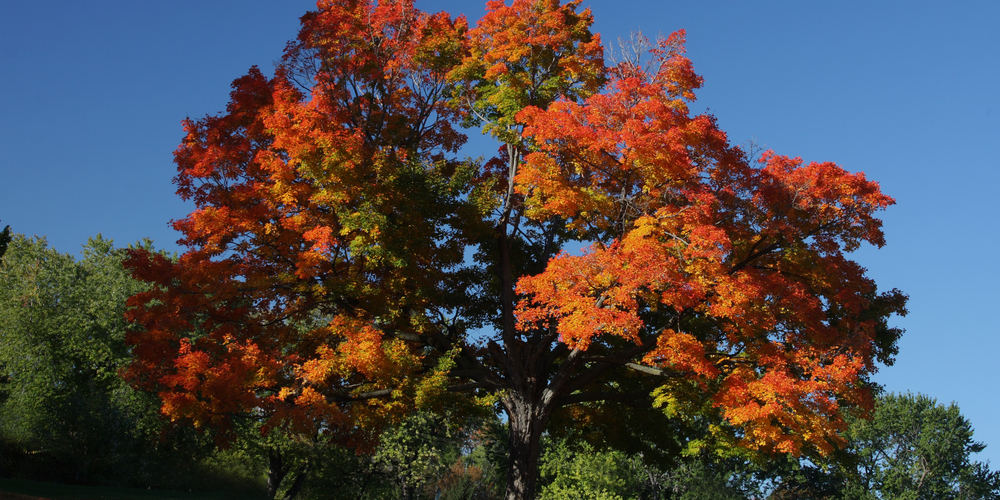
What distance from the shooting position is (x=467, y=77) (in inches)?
806

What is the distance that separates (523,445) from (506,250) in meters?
5.60

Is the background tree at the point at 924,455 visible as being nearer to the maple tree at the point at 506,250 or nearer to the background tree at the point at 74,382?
the maple tree at the point at 506,250

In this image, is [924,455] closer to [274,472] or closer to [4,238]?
[274,472]

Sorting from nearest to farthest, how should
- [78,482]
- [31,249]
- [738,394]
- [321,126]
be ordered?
[738,394] < [321,126] < [78,482] < [31,249]

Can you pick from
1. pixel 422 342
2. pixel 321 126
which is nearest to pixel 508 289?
pixel 422 342

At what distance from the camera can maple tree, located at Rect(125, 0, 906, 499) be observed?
51.8 ft

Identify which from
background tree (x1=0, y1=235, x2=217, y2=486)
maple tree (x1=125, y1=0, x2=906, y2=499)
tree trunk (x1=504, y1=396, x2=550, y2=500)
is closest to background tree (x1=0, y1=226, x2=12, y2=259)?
background tree (x1=0, y1=235, x2=217, y2=486)

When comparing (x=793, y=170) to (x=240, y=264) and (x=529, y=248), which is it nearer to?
(x=529, y=248)

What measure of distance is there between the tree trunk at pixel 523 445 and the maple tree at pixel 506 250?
0.06m

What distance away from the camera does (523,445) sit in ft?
58.8

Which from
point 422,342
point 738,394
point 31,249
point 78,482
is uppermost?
point 31,249

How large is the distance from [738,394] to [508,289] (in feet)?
22.8

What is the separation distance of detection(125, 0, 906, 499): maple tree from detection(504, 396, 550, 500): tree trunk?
0.06 m

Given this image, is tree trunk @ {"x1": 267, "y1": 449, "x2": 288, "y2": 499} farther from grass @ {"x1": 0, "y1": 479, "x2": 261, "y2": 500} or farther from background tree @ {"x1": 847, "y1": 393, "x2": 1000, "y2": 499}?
background tree @ {"x1": 847, "y1": 393, "x2": 1000, "y2": 499}
